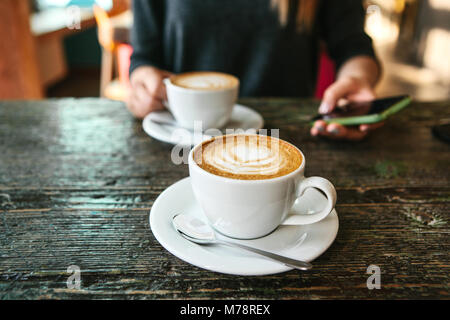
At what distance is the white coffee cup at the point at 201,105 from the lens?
0.78m

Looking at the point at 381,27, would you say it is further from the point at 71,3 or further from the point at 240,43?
the point at 240,43

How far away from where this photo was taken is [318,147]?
77 cm

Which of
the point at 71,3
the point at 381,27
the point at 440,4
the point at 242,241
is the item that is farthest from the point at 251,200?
the point at 381,27

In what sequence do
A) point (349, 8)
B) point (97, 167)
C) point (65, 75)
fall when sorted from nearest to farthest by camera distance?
point (97, 167) < point (349, 8) < point (65, 75)

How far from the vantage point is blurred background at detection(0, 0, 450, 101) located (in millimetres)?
2699

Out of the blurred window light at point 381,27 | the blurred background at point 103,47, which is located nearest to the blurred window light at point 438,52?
the blurred background at point 103,47

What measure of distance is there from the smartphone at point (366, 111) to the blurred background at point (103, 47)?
1401 mm

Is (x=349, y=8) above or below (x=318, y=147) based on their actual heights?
above

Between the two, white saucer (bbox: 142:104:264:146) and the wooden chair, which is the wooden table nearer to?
white saucer (bbox: 142:104:264:146)

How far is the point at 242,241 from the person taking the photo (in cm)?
45

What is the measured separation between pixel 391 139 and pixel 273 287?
1.84 feet
